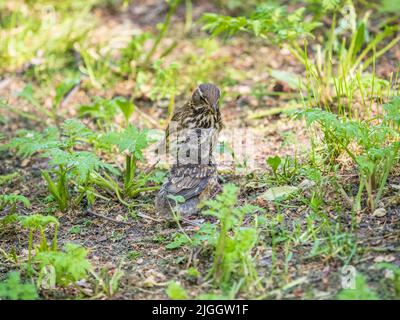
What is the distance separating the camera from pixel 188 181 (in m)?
5.61

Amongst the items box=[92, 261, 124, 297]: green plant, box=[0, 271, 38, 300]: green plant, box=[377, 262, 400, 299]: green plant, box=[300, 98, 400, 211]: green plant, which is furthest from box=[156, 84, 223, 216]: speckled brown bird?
box=[377, 262, 400, 299]: green plant

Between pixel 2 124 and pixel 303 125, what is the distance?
342 centimetres

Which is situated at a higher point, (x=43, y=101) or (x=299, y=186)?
(x=43, y=101)

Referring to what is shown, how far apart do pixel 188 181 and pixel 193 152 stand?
42cm

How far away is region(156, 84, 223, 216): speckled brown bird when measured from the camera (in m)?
5.52

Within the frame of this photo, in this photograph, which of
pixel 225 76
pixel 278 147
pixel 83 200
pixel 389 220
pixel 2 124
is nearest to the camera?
pixel 389 220

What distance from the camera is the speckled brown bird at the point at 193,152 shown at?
552cm

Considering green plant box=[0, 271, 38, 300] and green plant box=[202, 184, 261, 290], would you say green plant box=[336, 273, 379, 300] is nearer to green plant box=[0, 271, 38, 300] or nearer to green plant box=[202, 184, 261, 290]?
green plant box=[202, 184, 261, 290]

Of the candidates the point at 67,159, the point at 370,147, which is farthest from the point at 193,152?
the point at 370,147

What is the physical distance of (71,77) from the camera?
8383 millimetres

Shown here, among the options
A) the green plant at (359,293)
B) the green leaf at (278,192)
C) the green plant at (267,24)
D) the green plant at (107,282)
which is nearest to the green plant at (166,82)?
the green plant at (267,24)

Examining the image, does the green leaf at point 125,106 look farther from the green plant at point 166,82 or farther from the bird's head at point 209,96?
the bird's head at point 209,96
